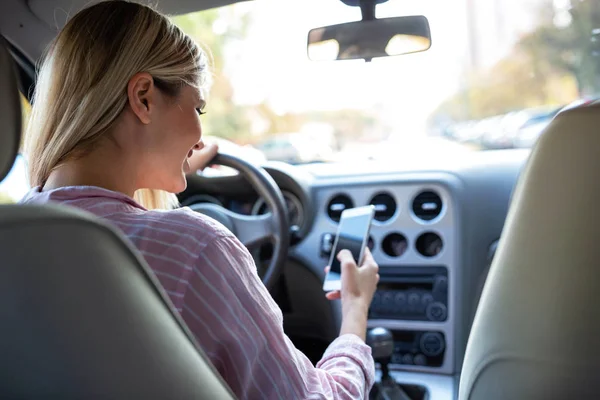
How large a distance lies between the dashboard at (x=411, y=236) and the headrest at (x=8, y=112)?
1221mm

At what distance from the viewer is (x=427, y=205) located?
2.98 metres

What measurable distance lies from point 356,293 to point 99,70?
828 millimetres

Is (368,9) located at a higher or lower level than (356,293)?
higher

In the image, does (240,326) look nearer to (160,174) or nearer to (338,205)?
(160,174)

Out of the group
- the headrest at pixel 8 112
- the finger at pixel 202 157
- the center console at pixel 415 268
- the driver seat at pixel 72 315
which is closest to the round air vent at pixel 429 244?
the center console at pixel 415 268

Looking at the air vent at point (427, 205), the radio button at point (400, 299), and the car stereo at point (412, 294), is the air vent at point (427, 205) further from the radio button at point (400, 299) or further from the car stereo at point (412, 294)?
the radio button at point (400, 299)

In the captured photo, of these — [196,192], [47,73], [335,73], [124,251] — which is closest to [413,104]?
[335,73]

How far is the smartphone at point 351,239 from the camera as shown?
220cm

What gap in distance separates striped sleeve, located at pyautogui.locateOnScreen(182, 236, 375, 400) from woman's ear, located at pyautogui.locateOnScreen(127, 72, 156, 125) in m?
0.36

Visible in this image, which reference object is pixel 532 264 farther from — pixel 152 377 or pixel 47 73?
pixel 47 73

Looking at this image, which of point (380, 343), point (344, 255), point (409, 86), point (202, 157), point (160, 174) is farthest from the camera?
point (409, 86)

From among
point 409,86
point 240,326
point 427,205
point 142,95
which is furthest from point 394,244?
point 409,86

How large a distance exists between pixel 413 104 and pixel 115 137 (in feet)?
16.0

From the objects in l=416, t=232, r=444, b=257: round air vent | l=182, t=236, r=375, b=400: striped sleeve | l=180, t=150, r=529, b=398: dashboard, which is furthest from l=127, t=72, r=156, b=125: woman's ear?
l=416, t=232, r=444, b=257: round air vent
